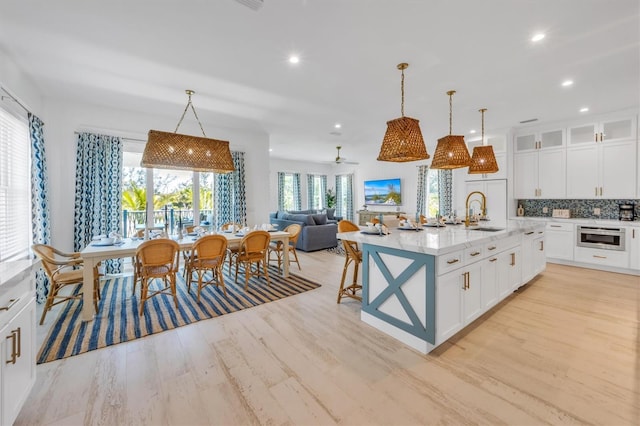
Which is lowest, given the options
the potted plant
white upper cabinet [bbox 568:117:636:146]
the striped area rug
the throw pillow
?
the striped area rug

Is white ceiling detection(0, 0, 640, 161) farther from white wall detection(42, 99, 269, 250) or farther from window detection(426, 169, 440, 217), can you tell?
window detection(426, 169, 440, 217)

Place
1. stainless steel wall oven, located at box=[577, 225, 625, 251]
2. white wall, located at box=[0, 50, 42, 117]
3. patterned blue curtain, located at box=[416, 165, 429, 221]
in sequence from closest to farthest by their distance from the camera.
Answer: white wall, located at box=[0, 50, 42, 117] < stainless steel wall oven, located at box=[577, 225, 625, 251] < patterned blue curtain, located at box=[416, 165, 429, 221]

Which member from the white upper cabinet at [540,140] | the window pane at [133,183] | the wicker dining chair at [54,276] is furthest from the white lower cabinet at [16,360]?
the white upper cabinet at [540,140]

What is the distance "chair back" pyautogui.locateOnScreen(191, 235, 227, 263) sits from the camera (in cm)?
344

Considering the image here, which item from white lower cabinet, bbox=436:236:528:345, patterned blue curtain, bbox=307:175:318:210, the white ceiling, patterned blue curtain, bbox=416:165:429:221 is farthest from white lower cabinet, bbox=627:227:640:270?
patterned blue curtain, bbox=307:175:318:210

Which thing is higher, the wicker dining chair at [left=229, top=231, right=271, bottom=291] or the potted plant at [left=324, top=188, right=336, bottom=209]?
the potted plant at [left=324, top=188, right=336, bottom=209]

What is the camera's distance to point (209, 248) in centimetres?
351

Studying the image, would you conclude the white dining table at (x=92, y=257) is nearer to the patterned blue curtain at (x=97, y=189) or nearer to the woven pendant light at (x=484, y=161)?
the patterned blue curtain at (x=97, y=189)

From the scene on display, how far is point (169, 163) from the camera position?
3375mm

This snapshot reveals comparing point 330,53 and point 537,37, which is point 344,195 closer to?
point 330,53

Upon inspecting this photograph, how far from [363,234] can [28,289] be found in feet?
8.72

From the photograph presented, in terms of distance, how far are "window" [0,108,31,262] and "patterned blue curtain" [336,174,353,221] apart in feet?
29.7

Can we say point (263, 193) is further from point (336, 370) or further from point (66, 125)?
point (336, 370)

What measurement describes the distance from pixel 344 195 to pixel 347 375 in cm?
960
